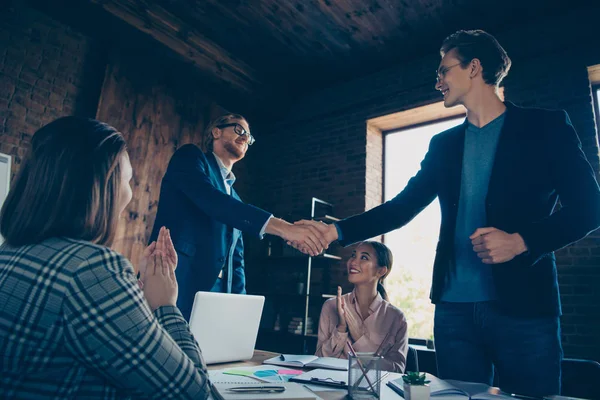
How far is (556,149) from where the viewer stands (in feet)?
4.08

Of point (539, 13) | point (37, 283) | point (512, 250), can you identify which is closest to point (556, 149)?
point (512, 250)

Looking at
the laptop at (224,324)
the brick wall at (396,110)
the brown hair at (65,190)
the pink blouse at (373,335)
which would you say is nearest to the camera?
the brown hair at (65,190)

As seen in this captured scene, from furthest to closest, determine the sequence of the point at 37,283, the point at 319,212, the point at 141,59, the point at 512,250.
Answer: the point at 319,212
the point at 141,59
the point at 512,250
the point at 37,283

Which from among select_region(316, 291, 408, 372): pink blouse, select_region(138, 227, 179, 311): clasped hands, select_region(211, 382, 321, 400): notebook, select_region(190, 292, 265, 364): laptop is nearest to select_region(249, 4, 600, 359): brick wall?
select_region(316, 291, 408, 372): pink blouse

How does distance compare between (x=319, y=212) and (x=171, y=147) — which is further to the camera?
(x=319, y=212)

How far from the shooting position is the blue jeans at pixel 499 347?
109 centimetres

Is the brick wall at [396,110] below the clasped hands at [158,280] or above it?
above

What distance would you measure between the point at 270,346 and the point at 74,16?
3.60m

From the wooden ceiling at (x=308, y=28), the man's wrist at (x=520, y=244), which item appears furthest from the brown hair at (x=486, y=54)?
the wooden ceiling at (x=308, y=28)

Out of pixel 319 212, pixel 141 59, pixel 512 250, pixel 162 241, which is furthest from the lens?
pixel 319 212

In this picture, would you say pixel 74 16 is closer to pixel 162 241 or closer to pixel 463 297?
pixel 162 241

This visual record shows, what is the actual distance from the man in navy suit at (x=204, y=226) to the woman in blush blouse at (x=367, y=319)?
27.6 inches

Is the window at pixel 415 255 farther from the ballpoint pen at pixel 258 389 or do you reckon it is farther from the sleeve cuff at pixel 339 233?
the ballpoint pen at pixel 258 389

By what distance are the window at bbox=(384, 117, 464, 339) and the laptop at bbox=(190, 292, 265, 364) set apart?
105 inches
